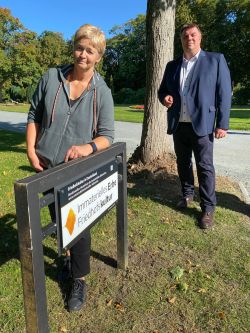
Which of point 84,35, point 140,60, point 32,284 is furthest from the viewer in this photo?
point 140,60

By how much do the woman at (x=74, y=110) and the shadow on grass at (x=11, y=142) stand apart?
7.30 meters

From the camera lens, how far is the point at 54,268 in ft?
12.5

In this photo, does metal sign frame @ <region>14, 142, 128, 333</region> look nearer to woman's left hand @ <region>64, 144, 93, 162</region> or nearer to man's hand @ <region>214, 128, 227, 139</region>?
woman's left hand @ <region>64, 144, 93, 162</region>

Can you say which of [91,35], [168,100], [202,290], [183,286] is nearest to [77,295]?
[183,286]

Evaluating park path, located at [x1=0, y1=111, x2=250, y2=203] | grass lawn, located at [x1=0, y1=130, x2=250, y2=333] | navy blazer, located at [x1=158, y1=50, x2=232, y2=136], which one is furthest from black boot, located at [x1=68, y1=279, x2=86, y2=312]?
park path, located at [x1=0, y1=111, x2=250, y2=203]

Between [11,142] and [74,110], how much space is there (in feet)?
30.6

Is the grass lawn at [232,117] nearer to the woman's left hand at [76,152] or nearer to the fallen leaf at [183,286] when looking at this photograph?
the fallen leaf at [183,286]

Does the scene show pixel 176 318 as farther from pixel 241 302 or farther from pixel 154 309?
pixel 241 302

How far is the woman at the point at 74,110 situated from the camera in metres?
2.84

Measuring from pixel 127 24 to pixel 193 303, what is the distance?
6037cm

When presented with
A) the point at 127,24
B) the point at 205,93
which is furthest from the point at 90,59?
the point at 127,24

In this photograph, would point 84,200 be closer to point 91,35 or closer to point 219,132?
point 91,35

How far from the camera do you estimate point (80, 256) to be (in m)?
3.19

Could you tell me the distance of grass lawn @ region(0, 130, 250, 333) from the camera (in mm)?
3076
